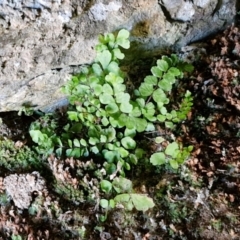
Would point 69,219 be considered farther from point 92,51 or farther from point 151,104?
point 92,51

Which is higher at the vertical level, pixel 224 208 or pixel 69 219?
pixel 224 208

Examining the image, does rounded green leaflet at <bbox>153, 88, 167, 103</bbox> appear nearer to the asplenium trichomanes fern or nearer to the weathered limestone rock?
the asplenium trichomanes fern

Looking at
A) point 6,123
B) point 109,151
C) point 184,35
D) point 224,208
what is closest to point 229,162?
point 224,208

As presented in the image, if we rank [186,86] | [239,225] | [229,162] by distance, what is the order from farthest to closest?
[186,86] → [229,162] → [239,225]

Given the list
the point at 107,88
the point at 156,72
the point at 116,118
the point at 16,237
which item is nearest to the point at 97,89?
the point at 107,88

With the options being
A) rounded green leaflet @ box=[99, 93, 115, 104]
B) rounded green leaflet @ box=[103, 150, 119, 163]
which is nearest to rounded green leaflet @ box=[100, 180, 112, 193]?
rounded green leaflet @ box=[103, 150, 119, 163]

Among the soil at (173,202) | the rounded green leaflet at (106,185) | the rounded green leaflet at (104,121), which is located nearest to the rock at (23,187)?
the soil at (173,202)

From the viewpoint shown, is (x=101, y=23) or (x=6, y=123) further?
(x=6, y=123)

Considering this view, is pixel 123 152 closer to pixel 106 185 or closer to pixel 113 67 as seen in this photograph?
pixel 106 185
